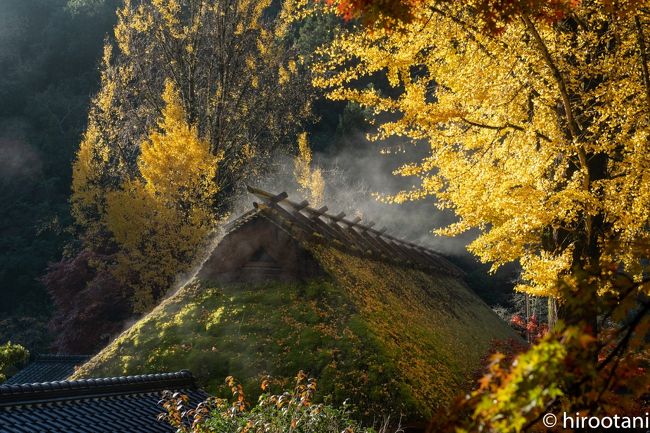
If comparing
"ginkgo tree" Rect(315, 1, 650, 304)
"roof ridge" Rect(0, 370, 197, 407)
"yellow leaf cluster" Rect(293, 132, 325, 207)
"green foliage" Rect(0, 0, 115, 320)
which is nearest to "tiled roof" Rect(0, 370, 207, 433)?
"roof ridge" Rect(0, 370, 197, 407)

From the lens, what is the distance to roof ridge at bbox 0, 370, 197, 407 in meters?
6.72

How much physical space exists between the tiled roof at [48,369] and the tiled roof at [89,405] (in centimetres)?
911

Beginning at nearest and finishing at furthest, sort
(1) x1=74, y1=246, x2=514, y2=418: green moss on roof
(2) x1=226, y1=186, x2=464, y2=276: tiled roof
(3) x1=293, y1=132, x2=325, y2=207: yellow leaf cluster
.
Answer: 1. (1) x1=74, y1=246, x2=514, y2=418: green moss on roof
2. (2) x1=226, y1=186, x2=464, y2=276: tiled roof
3. (3) x1=293, y1=132, x2=325, y2=207: yellow leaf cluster

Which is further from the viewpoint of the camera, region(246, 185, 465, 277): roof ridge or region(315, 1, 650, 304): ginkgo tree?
region(246, 185, 465, 277): roof ridge

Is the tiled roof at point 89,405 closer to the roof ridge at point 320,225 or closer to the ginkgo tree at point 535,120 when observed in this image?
the roof ridge at point 320,225

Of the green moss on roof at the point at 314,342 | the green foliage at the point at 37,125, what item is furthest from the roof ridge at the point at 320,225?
the green foliage at the point at 37,125

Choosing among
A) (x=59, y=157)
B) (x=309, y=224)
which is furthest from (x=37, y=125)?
(x=309, y=224)

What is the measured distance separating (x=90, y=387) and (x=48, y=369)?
1050 centimetres

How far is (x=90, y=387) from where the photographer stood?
24.2 feet

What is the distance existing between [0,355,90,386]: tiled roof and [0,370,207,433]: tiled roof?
911 cm

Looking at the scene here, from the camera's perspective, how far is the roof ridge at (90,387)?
672cm

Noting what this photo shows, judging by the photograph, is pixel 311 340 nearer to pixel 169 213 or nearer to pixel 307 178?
pixel 169 213

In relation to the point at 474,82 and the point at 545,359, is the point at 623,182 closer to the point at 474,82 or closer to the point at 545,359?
the point at 474,82

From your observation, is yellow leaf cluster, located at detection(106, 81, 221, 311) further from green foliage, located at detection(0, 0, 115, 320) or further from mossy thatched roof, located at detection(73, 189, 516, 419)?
green foliage, located at detection(0, 0, 115, 320)
